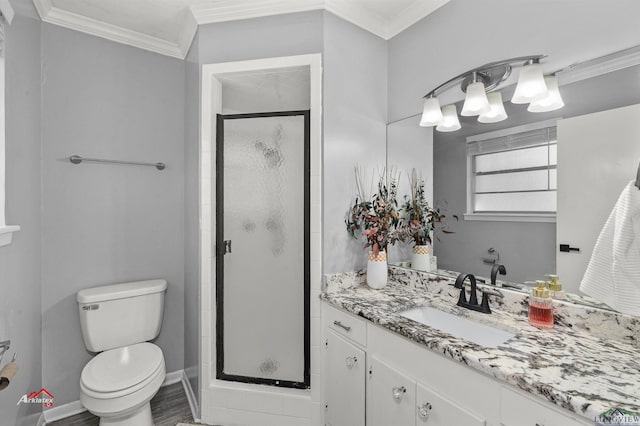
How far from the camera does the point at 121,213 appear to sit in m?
2.19

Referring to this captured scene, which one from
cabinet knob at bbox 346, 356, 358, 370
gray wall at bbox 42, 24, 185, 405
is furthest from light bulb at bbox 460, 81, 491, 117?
gray wall at bbox 42, 24, 185, 405

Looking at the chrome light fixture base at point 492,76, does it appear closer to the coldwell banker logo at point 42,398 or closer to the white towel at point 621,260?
the white towel at point 621,260

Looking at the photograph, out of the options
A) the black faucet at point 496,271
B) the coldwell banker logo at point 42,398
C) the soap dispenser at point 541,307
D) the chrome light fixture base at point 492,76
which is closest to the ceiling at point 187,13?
the chrome light fixture base at point 492,76

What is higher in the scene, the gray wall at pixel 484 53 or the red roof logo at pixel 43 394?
the gray wall at pixel 484 53

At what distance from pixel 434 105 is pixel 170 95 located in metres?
1.97

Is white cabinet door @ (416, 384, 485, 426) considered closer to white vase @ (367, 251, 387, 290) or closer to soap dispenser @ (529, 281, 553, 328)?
soap dispenser @ (529, 281, 553, 328)

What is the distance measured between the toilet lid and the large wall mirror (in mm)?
1840

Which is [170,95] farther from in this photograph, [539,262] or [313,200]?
[539,262]

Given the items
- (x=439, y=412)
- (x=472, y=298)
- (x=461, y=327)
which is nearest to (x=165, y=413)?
(x=439, y=412)

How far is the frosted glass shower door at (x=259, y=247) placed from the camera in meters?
1.92

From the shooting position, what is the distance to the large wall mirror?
1.13m

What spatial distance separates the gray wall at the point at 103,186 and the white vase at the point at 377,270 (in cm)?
154

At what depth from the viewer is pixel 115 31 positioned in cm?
212

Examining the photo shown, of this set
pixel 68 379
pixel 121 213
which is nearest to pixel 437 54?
pixel 121 213
